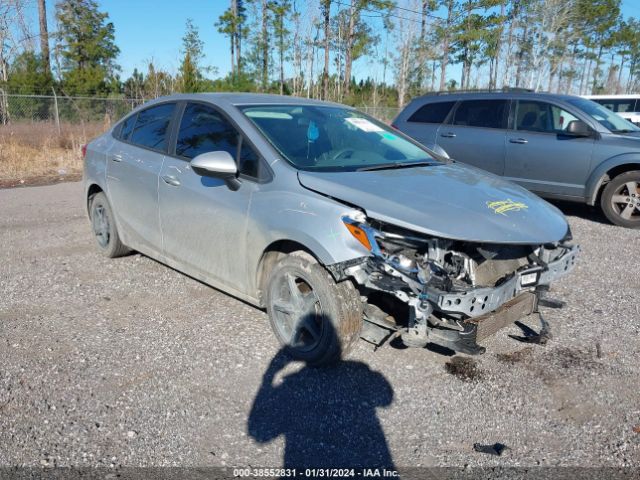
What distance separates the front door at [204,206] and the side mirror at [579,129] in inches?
217

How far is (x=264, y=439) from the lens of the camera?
2758mm

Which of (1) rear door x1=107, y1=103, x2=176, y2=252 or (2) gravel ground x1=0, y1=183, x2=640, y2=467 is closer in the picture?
(2) gravel ground x1=0, y1=183, x2=640, y2=467

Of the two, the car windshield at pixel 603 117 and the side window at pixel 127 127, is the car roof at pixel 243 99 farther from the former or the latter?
the car windshield at pixel 603 117

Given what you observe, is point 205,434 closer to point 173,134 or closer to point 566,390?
point 566,390

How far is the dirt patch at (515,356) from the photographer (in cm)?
361

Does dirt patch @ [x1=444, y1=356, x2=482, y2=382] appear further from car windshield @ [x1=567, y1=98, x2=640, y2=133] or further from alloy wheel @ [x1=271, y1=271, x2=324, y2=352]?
car windshield @ [x1=567, y1=98, x2=640, y2=133]

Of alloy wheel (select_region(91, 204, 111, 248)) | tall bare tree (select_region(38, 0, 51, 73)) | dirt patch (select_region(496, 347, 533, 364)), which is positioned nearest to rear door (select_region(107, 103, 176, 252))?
alloy wheel (select_region(91, 204, 111, 248))

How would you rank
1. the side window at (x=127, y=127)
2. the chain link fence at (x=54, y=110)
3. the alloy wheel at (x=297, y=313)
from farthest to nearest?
1. the chain link fence at (x=54, y=110)
2. the side window at (x=127, y=127)
3. the alloy wheel at (x=297, y=313)

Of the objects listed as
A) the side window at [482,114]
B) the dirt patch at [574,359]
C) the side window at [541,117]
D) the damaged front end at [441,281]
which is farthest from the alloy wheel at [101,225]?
the side window at [541,117]

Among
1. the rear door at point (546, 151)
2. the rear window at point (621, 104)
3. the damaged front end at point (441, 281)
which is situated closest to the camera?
the damaged front end at point (441, 281)

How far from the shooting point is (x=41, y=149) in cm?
1465

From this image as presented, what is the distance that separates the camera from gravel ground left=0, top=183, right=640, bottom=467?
105 inches

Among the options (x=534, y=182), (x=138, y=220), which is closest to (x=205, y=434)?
(x=138, y=220)

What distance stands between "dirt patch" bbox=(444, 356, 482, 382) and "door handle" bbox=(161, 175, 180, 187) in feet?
8.09
